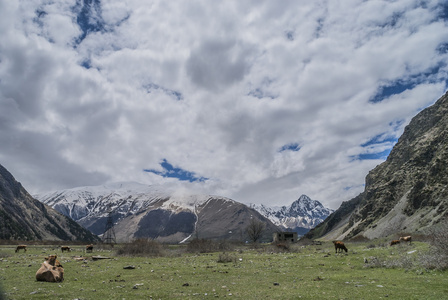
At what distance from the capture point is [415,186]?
136 metres

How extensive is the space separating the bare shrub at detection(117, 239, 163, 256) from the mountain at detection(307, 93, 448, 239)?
9132 centimetres

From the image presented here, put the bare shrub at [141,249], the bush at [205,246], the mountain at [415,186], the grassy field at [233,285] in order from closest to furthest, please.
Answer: the grassy field at [233,285] → the bare shrub at [141,249] → the bush at [205,246] → the mountain at [415,186]

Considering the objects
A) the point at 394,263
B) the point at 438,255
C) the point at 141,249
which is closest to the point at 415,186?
the point at 394,263

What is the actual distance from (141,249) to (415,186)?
459 ft

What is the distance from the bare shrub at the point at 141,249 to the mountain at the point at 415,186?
9132 cm

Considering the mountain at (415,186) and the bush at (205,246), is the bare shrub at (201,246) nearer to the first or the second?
the bush at (205,246)

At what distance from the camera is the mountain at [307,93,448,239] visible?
388 feet

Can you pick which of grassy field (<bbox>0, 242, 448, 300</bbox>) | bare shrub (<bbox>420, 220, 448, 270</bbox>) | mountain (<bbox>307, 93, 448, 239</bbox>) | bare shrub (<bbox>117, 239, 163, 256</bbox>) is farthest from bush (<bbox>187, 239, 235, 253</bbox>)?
mountain (<bbox>307, 93, 448, 239</bbox>)

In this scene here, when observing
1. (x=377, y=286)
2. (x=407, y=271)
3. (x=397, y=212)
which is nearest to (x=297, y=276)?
(x=377, y=286)

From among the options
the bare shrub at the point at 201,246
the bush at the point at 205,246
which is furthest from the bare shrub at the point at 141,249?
the bush at the point at 205,246

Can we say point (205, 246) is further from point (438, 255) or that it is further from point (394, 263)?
point (438, 255)

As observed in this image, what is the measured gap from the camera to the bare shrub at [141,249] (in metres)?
41.3

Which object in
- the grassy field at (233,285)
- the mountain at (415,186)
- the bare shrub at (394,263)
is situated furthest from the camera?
the mountain at (415,186)

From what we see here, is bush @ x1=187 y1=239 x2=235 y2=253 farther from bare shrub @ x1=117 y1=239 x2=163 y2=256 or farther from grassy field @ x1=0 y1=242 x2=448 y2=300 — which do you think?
grassy field @ x1=0 y1=242 x2=448 y2=300
